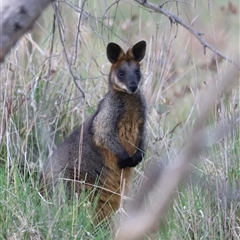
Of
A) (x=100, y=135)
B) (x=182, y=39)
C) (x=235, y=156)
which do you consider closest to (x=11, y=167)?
(x=100, y=135)

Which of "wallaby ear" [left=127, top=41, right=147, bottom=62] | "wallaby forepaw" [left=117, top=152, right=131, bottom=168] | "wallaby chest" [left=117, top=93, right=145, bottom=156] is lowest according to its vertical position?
"wallaby forepaw" [left=117, top=152, right=131, bottom=168]

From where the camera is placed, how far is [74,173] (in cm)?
456

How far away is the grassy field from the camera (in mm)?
3582

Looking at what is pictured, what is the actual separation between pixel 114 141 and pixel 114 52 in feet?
2.07

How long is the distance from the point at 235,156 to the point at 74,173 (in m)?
1.16

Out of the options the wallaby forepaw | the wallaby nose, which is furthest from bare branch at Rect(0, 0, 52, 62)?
the wallaby forepaw

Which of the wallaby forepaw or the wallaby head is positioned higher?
the wallaby head

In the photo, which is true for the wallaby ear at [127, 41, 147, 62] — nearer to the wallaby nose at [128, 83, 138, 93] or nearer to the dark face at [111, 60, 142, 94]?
the dark face at [111, 60, 142, 94]

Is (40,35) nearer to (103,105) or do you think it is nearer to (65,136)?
(65,136)

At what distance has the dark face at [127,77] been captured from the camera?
15.1ft

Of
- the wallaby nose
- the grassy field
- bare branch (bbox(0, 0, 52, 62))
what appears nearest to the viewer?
bare branch (bbox(0, 0, 52, 62))

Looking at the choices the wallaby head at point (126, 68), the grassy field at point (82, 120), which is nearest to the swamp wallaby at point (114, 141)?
the wallaby head at point (126, 68)

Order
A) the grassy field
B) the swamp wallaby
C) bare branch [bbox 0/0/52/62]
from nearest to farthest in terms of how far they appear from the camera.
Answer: bare branch [bbox 0/0/52/62] → the grassy field → the swamp wallaby

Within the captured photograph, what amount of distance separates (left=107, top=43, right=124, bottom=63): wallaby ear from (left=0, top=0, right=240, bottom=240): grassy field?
14 cm
